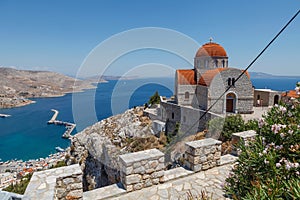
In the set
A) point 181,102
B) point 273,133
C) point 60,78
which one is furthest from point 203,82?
point 60,78

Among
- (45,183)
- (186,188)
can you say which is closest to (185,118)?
(186,188)

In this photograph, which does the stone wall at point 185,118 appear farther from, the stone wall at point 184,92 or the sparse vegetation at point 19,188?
the sparse vegetation at point 19,188

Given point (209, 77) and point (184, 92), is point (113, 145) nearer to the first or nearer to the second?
point (184, 92)

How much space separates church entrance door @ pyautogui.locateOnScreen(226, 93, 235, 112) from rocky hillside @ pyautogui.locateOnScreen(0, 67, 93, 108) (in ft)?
193

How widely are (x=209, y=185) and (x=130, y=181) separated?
5.30ft

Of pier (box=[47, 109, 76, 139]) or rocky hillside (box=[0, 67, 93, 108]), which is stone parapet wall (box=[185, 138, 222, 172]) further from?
rocky hillside (box=[0, 67, 93, 108])

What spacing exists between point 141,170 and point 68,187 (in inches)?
51.7

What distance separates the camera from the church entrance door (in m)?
14.9

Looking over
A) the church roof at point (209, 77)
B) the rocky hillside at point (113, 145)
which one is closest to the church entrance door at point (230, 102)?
the church roof at point (209, 77)

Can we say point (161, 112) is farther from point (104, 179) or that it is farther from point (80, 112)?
point (80, 112)

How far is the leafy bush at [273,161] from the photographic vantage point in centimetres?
149

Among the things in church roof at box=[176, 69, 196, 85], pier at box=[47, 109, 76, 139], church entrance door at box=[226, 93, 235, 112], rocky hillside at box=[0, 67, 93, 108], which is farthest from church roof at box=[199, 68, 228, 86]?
rocky hillside at box=[0, 67, 93, 108]

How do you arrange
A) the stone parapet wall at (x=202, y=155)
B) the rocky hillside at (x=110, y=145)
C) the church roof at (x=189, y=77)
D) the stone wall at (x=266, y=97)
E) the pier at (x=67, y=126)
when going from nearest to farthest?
the stone parapet wall at (x=202, y=155) < the rocky hillside at (x=110, y=145) < the church roof at (x=189, y=77) < the stone wall at (x=266, y=97) < the pier at (x=67, y=126)

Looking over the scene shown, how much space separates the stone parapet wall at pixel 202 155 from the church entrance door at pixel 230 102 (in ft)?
38.8
